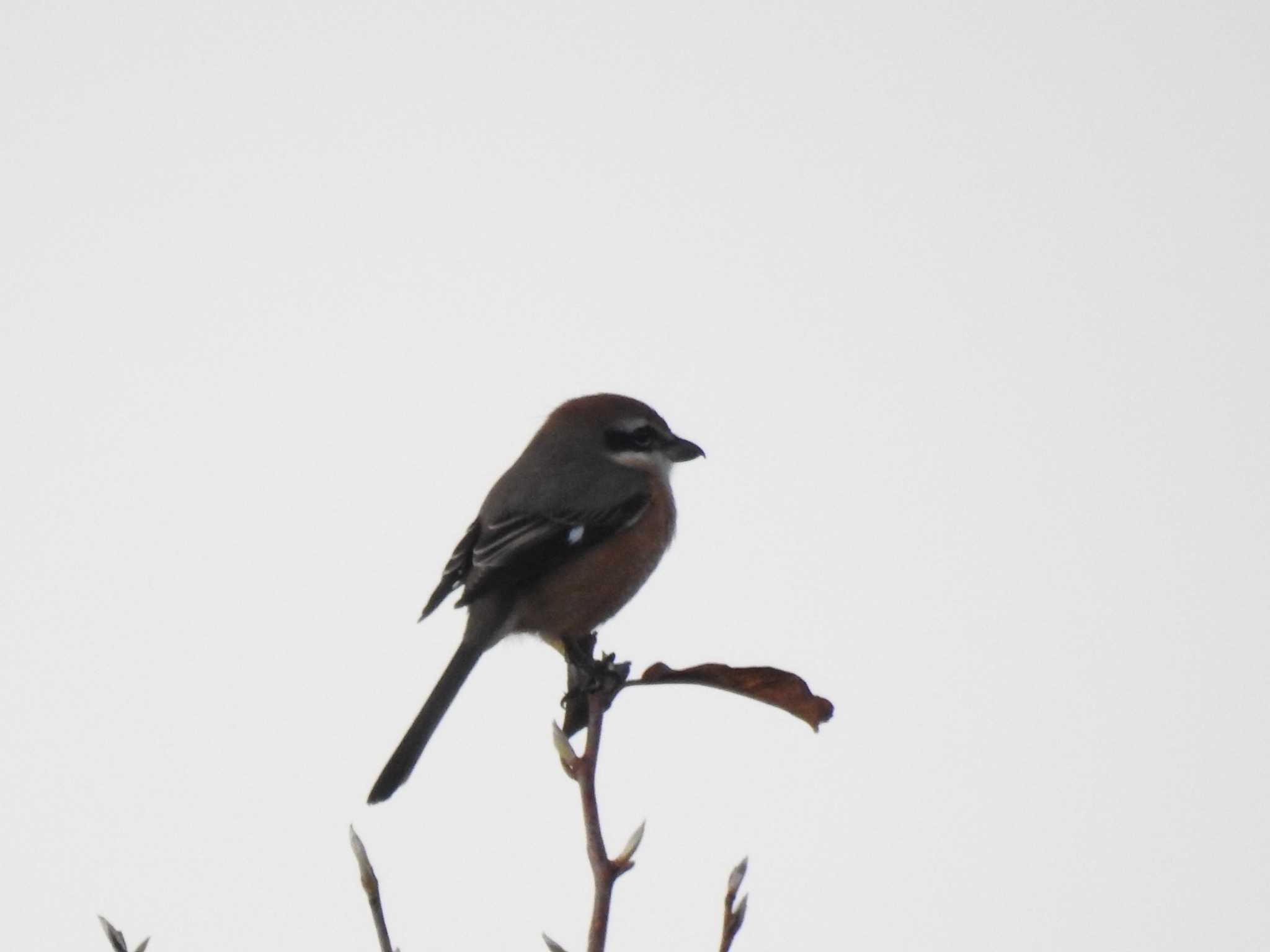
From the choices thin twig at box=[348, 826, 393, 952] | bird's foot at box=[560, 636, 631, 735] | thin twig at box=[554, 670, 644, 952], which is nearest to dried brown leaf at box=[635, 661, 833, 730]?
bird's foot at box=[560, 636, 631, 735]

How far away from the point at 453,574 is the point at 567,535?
416mm

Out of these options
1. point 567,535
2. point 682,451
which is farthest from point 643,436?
point 567,535

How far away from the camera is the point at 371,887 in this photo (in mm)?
2094

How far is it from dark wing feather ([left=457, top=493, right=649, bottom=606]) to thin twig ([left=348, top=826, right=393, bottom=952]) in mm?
2532

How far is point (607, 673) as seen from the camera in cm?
292

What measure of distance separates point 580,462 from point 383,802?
1789 millimetres

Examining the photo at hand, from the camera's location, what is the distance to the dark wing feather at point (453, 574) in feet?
15.9

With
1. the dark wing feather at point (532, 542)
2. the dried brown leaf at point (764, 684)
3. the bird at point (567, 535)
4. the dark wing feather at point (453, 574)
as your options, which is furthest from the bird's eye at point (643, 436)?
the dried brown leaf at point (764, 684)

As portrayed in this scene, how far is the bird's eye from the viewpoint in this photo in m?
5.59

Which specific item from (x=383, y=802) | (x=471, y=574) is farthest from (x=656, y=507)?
(x=383, y=802)

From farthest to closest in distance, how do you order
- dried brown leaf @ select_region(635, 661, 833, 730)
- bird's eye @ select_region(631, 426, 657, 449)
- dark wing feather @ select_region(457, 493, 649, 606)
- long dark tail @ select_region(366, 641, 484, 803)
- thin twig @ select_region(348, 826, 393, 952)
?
bird's eye @ select_region(631, 426, 657, 449)
dark wing feather @ select_region(457, 493, 649, 606)
long dark tail @ select_region(366, 641, 484, 803)
dried brown leaf @ select_region(635, 661, 833, 730)
thin twig @ select_region(348, 826, 393, 952)

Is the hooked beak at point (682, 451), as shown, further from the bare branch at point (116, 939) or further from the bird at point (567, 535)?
the bare branch at point (116, 939)

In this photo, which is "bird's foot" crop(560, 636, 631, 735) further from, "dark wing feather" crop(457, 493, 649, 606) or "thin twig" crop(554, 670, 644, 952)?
"dark wing feather" crop(457, 493, 649, 606)

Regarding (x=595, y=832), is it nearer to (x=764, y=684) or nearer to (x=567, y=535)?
(x=764, y=684)
